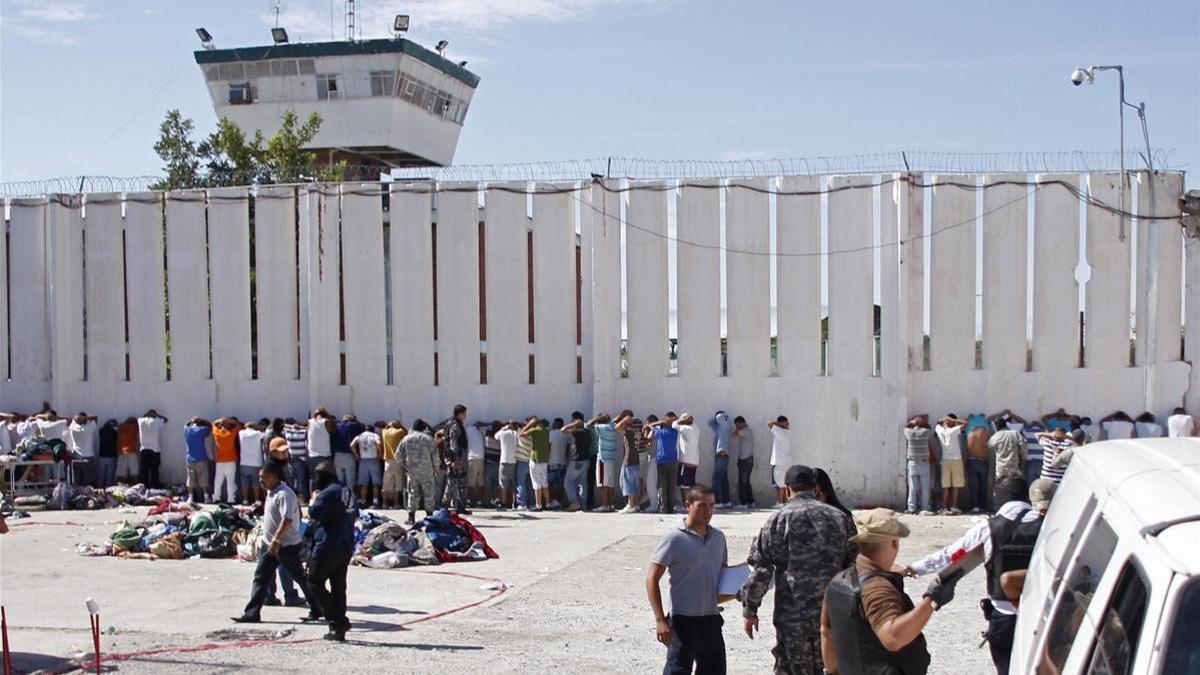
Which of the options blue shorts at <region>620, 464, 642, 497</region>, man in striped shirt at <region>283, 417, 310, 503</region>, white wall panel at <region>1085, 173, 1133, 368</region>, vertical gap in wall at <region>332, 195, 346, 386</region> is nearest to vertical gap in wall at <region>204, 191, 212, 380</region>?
vertical gap in wall at <region>332, 195, 346, 386</region>

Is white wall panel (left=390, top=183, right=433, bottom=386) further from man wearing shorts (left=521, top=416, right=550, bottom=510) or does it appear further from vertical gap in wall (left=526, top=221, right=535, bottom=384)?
man wearing shorts (left=521, top=416, right=550, bottom=510)

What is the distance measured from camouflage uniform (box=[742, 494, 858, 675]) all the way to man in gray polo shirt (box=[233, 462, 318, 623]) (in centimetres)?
552

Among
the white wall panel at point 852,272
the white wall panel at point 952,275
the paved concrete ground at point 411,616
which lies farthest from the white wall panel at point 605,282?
the white wall panel at point 952,275

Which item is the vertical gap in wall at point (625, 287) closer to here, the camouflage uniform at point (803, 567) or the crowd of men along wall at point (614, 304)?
the crowd of men along wall at point (614, 304)

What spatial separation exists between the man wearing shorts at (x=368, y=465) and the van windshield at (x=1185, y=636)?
19.7 metres

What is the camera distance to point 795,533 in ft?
22.0

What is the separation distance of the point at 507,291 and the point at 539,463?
11.4ft

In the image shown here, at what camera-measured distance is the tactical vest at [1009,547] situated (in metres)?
6.63

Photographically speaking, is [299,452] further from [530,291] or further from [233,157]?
[233,157]

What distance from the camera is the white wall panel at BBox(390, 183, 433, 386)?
23203 mm

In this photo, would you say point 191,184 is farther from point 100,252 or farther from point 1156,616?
point 1156,616

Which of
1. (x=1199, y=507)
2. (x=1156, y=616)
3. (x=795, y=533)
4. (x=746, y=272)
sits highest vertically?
(x=746, y=272)

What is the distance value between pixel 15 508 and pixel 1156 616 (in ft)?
71.9

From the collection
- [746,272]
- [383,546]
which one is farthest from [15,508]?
[746,272]
